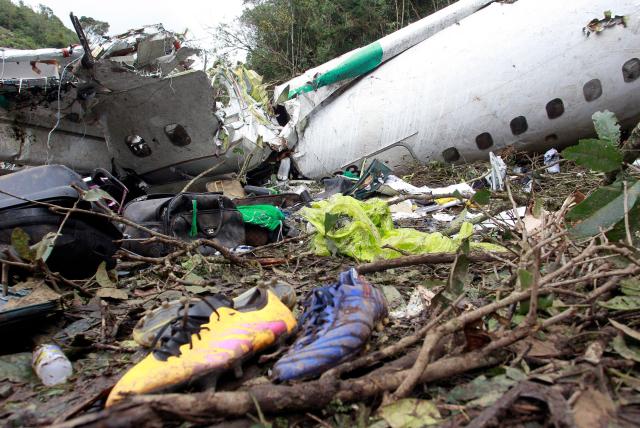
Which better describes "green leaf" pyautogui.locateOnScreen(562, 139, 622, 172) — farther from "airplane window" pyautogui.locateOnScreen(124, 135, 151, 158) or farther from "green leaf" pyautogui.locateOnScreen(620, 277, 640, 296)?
"airplane window" pyautogui.locateOnScreen(124, 135, 151, 158)

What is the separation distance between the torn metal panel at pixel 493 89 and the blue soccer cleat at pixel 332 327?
18.5 feet

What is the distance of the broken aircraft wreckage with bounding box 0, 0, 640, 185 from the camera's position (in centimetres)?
515

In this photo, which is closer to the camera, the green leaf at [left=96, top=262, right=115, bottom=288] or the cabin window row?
the green leaf at [left=96, top=262, right=115, bottom=288]

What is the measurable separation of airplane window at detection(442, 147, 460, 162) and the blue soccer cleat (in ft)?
18.8

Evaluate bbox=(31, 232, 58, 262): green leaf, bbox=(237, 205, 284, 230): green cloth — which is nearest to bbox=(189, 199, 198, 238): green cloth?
bbox=(237, 205, 284, 230): green cloth

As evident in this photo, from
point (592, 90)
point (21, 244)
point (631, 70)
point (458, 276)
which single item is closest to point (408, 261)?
point (458, 276)

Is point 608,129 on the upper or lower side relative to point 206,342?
upper

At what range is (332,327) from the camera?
4.46 feet

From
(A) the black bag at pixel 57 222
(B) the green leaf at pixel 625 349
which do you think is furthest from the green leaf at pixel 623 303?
(A) the black bag at pixel 57 222

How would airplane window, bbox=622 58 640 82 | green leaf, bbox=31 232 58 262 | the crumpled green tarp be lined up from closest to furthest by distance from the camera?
green leaf, bbox=31 232 58 262
the crumpled green tarp
airplane window, bbox=622 58 640 82

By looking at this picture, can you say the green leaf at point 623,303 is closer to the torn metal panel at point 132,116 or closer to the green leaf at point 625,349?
the green leaf at point 625,349

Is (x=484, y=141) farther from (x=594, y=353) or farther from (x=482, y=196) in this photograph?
(x=594, y=353)

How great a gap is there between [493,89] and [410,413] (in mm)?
6153

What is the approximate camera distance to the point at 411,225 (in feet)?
13.3
